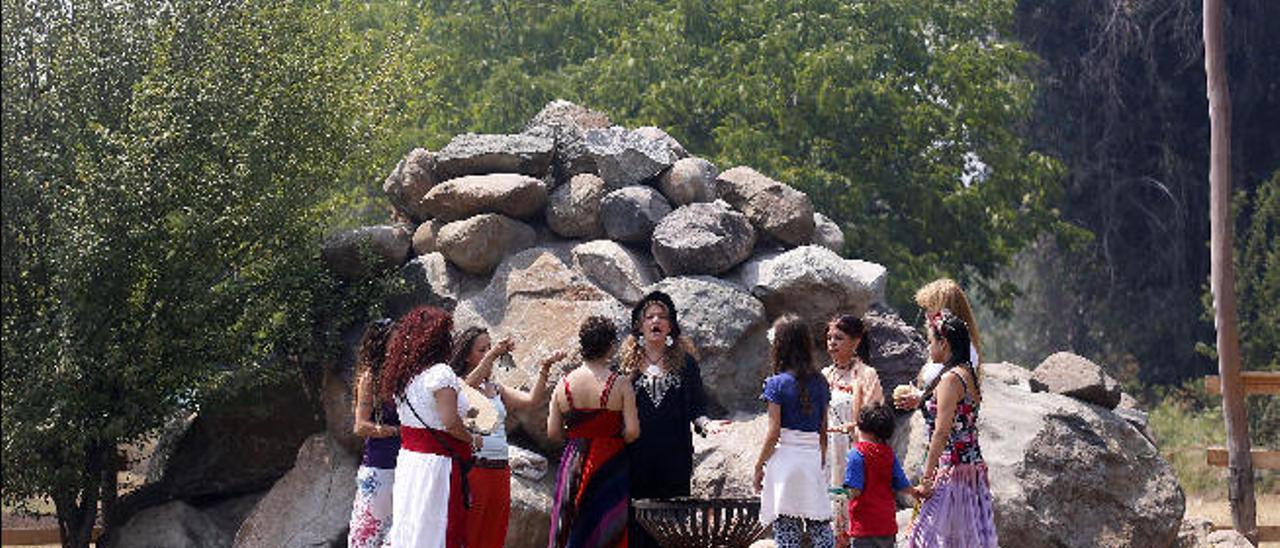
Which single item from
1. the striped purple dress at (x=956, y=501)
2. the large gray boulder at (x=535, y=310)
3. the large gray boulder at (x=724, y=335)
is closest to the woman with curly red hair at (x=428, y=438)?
the striped purple dress at (x=956, y=501)

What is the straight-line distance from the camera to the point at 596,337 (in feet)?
29.3

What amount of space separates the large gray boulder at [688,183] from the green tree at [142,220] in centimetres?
232

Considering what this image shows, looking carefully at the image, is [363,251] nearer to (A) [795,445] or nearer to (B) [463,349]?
(B) [463,349]

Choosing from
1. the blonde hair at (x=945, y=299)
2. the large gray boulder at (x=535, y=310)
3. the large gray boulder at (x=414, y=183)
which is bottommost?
the blonde hair at (x=945, y=299)

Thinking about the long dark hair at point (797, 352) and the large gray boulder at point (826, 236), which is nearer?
the long dark hair at point (797, 352)

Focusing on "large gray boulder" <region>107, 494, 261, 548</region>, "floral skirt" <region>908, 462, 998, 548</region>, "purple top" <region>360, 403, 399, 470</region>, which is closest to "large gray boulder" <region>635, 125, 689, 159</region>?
"large gray boulder" <region>107, 494, 261, 548</region>

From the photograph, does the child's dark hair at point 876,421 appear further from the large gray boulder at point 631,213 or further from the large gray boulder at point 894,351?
the large gray boulder at point 631,213

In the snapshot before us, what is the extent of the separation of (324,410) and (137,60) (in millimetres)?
2612

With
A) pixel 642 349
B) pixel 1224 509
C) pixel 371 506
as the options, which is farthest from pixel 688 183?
pixel 1224 509

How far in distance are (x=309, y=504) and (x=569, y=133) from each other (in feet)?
10.9

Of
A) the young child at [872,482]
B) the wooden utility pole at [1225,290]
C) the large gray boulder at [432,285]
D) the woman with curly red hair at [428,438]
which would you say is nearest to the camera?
the woman with curly red hair at [428,438]

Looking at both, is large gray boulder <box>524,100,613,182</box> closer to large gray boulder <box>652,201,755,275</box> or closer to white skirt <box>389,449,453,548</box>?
large gray boulder <box>652,201,755,275</box>

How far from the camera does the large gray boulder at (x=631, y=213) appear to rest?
13.3 meters

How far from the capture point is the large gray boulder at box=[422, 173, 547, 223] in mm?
13411
